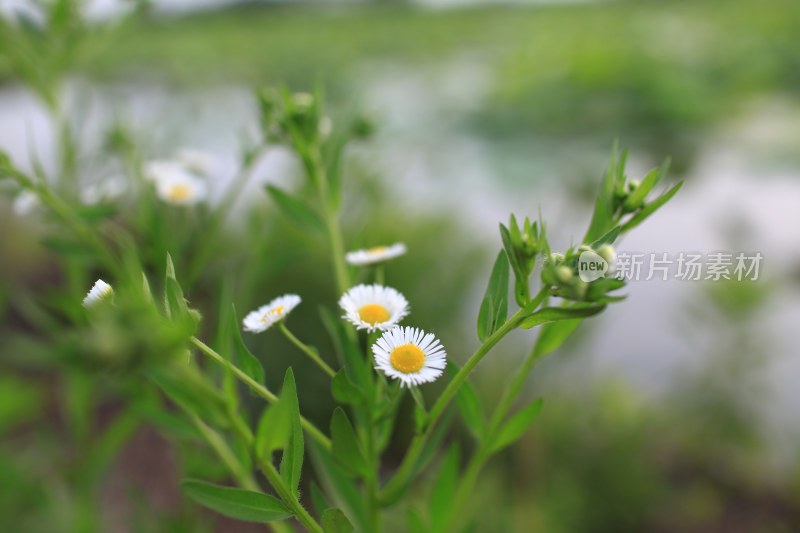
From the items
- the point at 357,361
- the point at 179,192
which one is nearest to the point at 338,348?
the point at 357,361

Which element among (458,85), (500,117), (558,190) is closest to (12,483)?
(558,190)

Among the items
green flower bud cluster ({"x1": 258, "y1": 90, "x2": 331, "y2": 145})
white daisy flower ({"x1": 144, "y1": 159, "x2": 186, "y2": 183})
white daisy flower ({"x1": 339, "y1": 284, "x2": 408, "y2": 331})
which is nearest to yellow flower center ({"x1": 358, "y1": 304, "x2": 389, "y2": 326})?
white daisy flower ({"x1": 339, "y1": 284, "x2": 408, "y2": 331})

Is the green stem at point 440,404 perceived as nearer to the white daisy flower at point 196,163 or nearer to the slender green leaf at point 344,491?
the slender green leaf at point 344,491

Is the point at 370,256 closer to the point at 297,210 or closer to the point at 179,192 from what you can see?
the point at 297,210

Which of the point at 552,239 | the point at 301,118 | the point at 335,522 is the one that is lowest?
the point at 552,239

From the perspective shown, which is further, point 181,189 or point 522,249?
point 181,189

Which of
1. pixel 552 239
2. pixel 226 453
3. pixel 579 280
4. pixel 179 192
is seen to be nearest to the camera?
pixel 579 280

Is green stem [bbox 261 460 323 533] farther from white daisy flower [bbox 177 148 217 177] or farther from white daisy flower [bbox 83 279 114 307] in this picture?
white daisy flower [bbox 177 148 217 177]
